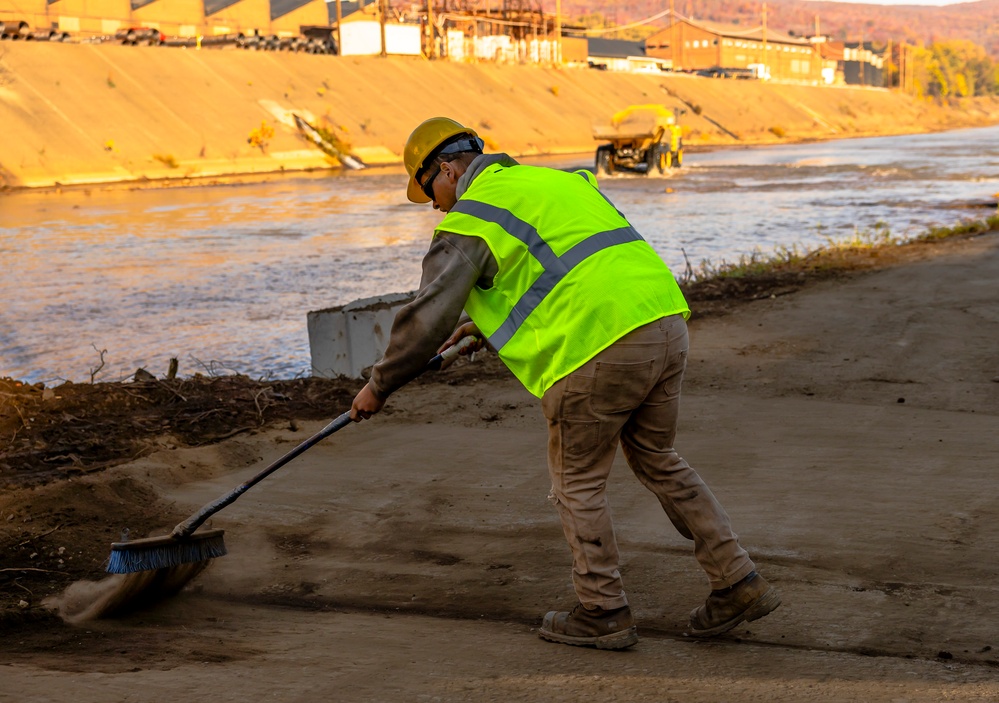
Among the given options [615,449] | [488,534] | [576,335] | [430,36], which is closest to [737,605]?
[615,449]

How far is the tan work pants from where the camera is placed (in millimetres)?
3244

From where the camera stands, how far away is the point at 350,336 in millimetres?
7816

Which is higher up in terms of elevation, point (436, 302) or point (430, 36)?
point (430, 36)

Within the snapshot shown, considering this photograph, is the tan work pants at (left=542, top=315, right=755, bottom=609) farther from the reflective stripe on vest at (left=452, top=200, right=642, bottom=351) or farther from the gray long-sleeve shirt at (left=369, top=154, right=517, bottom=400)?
the gray long-sleeve shirt at (left=369, top=154, right=517, bottom=400)

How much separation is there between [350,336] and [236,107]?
122ft

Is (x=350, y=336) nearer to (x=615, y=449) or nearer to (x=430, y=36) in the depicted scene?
(x=615, y=449)

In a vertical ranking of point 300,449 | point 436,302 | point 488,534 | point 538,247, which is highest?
point 538,247

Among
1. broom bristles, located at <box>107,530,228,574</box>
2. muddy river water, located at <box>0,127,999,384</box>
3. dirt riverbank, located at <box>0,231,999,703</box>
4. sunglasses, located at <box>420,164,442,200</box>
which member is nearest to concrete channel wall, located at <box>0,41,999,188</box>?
muddy river water, located at <box>0,127,999,384</box>

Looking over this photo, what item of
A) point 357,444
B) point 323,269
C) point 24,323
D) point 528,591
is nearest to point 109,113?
point 323,269

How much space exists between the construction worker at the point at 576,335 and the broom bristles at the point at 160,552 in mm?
1052

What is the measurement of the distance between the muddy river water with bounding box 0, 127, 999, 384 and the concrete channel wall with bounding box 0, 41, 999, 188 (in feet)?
13.0

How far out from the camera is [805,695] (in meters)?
2.91

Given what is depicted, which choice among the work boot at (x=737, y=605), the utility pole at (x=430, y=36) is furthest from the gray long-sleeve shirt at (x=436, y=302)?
the utility pole at (x=430, y=36)

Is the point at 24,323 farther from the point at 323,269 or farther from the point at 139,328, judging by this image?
the point at 323,269
